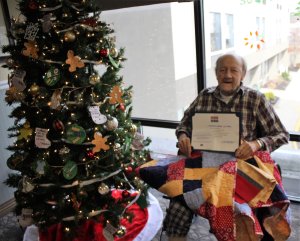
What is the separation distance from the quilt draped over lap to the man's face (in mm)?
390

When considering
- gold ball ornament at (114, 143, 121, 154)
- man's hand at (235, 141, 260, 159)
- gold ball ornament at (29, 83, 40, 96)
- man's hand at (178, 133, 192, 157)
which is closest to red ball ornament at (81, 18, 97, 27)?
gold ball ornament at (29, 83, 40, 96)

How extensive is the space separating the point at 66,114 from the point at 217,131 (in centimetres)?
78

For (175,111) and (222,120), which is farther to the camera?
(175,111)

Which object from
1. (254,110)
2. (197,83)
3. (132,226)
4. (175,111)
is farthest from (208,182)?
(175,111)

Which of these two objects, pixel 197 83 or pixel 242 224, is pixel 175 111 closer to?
pixel 197 83

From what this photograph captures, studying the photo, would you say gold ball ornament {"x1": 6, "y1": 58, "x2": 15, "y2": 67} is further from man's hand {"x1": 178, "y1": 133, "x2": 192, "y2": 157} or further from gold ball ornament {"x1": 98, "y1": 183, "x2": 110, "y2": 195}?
man's hand {"x1": 178, "y1": 133, "x2": 192, "y2": 157}

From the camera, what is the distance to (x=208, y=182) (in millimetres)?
1371

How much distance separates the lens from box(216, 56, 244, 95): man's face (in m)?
1.58

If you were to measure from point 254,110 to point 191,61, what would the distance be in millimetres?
994

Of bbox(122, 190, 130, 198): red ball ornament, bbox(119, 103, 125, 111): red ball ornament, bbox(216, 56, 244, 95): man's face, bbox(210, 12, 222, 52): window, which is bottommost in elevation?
bbox(122, 190, 130, 198): red ball ornament

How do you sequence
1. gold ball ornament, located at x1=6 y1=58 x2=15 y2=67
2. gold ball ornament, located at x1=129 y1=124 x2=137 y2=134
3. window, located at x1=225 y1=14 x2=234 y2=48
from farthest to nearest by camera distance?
window, located at x1=225 y1=14 x2=234 y2=48
gold ball ornament, located at x1=129 y1=124 x2=137 y2=134
gold ball ornament, located at x1=6 y1=58 x2=15 y2=67

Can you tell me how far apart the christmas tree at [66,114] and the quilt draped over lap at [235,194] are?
0.36m

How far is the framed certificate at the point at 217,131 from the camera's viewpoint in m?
1.48

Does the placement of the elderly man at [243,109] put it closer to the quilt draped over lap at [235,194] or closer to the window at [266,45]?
the quilt draped over lap at [235,194]
